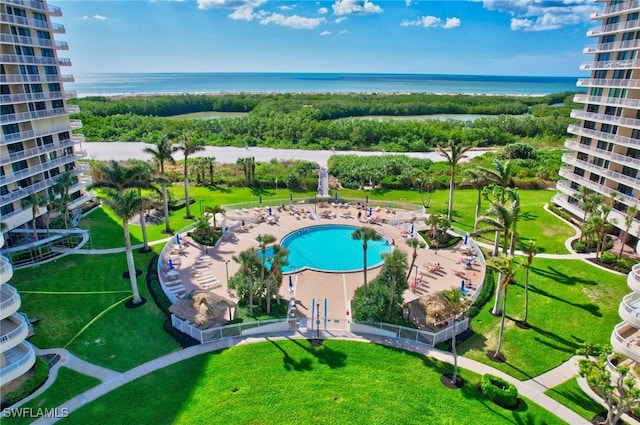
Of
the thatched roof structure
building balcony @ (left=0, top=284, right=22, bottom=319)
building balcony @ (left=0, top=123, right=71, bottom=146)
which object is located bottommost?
the thatched roof structure

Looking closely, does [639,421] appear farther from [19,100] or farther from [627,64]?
[19,100]

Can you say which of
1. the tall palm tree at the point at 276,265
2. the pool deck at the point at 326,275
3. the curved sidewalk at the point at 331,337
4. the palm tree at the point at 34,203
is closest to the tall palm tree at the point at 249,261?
the tall palm tree at the point at 276,265

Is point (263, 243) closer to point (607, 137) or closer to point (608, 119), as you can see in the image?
point (607, 137)

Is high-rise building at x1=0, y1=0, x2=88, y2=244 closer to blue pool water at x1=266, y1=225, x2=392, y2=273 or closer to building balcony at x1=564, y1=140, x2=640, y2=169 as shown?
blue pool water at x1=266, y1=225, x2=392, y2=273

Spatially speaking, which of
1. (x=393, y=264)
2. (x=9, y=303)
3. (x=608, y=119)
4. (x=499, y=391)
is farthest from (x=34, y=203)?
(x=608, y=119)

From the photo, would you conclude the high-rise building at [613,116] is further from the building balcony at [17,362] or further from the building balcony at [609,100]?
the building balcony at [17,362]

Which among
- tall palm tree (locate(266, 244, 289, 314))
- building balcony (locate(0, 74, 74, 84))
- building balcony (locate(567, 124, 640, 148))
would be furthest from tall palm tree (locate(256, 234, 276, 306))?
building balcony (locate(567, 124, 640, 148))
